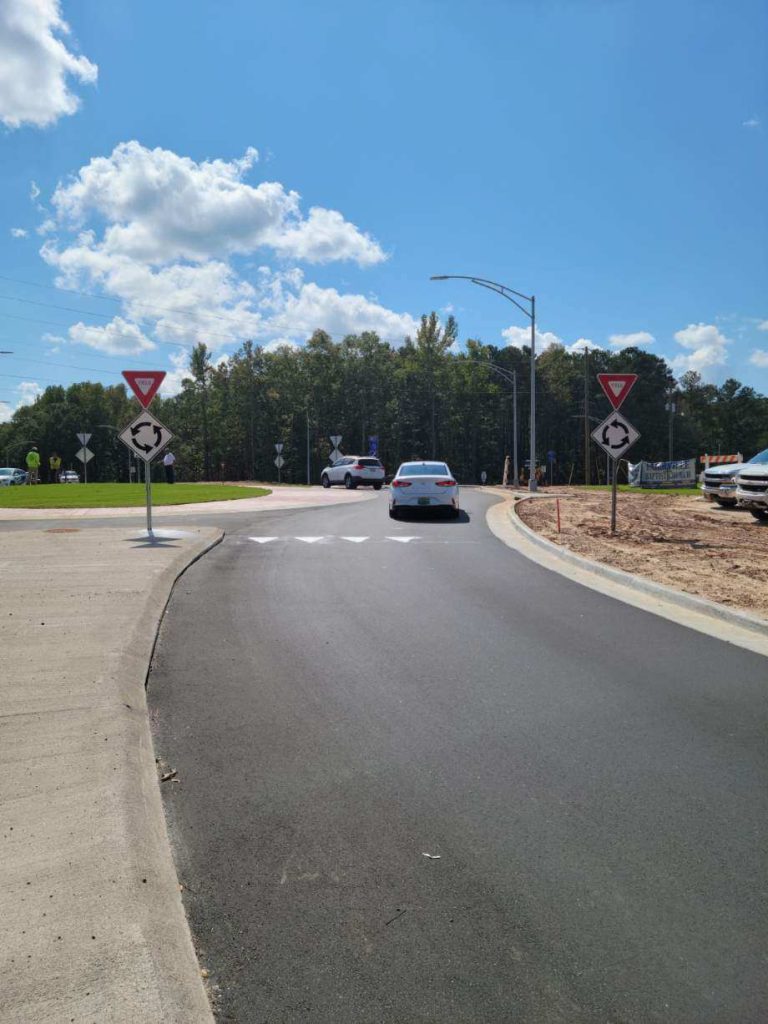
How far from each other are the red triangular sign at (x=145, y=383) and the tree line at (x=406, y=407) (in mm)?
74748

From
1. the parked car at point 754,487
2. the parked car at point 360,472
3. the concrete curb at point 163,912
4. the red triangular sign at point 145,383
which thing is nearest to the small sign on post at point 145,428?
the red triangular sign at point 145,383

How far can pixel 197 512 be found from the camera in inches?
891

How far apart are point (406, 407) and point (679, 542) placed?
3074 inches

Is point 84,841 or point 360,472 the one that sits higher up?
point 360,472

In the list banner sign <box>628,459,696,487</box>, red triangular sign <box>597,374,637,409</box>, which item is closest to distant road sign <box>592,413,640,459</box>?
A: red triangular sign <box>597,374,637,409</box>

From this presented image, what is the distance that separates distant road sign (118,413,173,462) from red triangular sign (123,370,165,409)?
0.33m

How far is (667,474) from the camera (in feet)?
125

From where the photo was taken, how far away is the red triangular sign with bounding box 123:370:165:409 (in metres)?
14.6

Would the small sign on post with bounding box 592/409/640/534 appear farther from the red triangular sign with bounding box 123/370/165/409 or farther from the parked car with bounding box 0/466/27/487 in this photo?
the parked car with bounding box 0/466/27/487

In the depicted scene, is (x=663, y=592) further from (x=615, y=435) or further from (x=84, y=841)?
(x=84, y=841)

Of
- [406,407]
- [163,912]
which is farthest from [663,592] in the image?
[406,407]

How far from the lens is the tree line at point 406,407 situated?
91938 mm

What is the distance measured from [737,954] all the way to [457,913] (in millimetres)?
961

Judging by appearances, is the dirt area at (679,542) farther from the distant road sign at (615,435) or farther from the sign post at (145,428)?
the sign post at (145,428)
